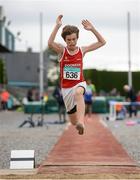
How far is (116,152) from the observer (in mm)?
13289

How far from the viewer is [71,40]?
9828 mm

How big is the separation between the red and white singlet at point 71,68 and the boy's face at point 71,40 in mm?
132

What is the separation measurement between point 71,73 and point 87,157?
2689 mm

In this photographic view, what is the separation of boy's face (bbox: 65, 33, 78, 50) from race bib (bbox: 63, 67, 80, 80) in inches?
12.9

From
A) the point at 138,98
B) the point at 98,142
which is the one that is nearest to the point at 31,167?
the point at 98,142

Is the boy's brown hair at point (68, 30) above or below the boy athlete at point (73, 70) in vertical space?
Answer: above

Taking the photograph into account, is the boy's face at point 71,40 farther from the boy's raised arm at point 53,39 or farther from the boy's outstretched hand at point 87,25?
the boy's outstretched hand at point 87,25

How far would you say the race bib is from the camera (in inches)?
393

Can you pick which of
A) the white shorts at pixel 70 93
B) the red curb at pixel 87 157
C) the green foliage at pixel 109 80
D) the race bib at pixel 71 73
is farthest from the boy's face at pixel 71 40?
the green foliage at pixel 109 80

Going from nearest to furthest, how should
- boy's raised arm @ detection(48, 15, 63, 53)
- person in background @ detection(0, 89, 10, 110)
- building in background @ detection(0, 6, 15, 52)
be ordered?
boy's raised arm @ detection(48, 15, 63, 53) → person in background @ detection(0, 89, 10, 110) → building in background @ detection(0, 6, 15, 52)

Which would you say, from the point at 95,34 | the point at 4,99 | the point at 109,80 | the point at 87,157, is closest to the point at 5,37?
the point at 109,80

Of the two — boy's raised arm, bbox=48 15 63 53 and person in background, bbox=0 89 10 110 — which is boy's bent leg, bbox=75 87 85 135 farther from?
person in background, bbox=0 89 10 110

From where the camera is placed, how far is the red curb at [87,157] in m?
9.99

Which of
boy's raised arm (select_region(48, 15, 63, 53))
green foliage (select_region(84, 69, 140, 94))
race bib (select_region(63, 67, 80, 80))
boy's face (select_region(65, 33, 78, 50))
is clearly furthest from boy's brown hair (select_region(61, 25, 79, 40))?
green foliage (select_region(84, 69, 140, 94))
